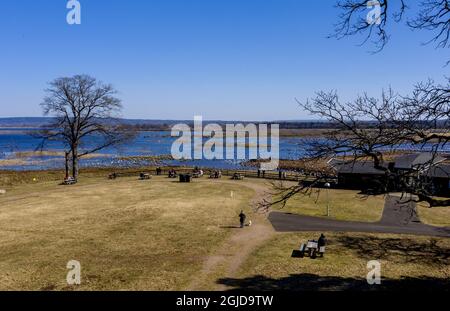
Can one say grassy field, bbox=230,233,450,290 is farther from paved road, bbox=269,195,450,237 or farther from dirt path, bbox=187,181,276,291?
paved road, bbox=269,195,450,237

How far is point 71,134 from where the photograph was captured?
5388 centimetres

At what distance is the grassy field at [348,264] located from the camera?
17891mm

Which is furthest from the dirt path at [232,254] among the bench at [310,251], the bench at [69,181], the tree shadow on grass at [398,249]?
the bench at [69,181]

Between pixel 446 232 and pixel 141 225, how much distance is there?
20636 millimetres

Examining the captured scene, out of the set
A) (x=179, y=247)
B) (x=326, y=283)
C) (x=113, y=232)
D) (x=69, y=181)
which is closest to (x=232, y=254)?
(x=179, y=247)

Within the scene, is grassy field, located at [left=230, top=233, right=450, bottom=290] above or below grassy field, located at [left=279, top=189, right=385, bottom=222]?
below

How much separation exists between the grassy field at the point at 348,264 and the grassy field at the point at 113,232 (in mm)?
3259

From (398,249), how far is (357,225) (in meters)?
5.75

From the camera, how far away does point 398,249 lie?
76.6 feet

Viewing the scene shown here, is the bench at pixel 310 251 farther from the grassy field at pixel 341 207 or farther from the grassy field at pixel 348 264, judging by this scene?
the grassy field at pixel 341 207

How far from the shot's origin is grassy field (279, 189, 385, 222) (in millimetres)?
31859

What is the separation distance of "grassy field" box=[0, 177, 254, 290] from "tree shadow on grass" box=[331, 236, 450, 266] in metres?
8.02

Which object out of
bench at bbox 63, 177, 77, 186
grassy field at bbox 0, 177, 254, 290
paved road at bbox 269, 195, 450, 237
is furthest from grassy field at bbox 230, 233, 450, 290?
bench at bbox 63, 177, 77, 186
